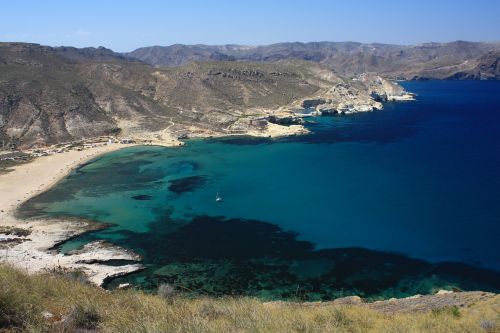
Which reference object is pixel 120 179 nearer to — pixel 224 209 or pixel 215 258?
pixel 224 209

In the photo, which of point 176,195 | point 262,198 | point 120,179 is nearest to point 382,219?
point 262,198

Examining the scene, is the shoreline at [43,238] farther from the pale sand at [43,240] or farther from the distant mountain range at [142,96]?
the distant mountain range at [142,96]

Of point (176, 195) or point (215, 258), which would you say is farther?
point (176, 195)

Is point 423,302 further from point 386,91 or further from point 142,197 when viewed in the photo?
point 386,91

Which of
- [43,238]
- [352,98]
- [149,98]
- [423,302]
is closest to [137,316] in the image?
[423,302]

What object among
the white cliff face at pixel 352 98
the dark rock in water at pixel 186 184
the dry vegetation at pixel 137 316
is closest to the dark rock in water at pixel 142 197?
the dark rock in water at pixel 186 184
